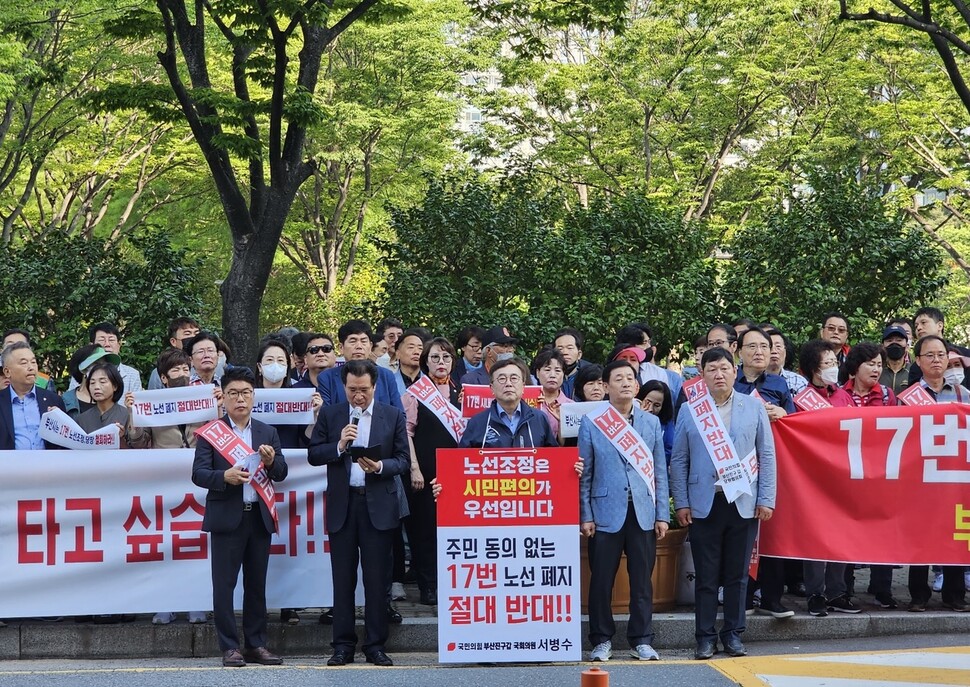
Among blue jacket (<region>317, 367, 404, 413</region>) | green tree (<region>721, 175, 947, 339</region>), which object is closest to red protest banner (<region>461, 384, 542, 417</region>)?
blue jacket (<region>317, 367, 404, 413</region>)

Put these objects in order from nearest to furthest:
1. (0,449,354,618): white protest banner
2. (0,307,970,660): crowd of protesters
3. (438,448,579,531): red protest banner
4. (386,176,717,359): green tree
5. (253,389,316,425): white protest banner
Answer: (438,448,579,531): red protest banner, (0,307,970,660): crowd of protesters, (0,449,354,618): white protest banner, (253,389,316,425): white protest banner, (386,176,717,359): green tree

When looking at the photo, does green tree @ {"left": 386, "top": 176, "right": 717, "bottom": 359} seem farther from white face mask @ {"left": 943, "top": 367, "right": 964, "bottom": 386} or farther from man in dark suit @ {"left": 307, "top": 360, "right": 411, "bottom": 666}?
man in dark suit @ {"left": 307, "top": 360, "right": 411, "bottom": 666}

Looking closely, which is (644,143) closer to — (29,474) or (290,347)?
(290,347)

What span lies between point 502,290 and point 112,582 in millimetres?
8061

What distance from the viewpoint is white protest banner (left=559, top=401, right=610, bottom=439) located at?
845cm

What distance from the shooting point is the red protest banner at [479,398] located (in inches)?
364

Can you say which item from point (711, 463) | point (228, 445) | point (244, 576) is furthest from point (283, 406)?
point (711, 463)

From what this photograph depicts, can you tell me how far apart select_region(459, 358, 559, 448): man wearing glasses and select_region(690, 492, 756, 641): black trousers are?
116cm

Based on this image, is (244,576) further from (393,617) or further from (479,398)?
(479,398)

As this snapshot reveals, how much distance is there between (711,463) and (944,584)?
2.35m

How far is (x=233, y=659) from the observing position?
788 cm

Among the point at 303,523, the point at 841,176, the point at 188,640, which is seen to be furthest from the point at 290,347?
the point at 841,176

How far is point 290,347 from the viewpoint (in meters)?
10.6

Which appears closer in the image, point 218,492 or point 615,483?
point 218,492
